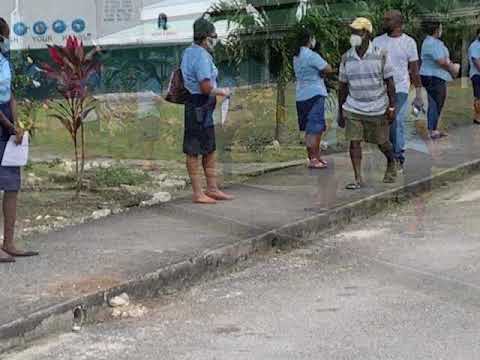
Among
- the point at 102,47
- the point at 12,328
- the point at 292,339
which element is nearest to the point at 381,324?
the point at 292,339

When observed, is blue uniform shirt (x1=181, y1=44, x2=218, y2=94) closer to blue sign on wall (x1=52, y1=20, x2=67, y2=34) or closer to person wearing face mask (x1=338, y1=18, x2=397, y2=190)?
person wearing face mask (x1=338, y1=18, x2=397, y2=190)

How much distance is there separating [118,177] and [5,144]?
3.18 m

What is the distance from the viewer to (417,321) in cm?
512

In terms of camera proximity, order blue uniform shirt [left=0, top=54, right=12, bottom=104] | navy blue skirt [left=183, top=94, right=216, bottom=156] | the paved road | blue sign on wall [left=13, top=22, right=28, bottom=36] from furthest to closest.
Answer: blue sign on wall [left=13, top=22, right=28, bottom=36] < navy blue skirt [left=183, top=94, right=216, bottom=156] < blue uniform shirt [left=0, top=54, right=12, bottom=104] < the paved road

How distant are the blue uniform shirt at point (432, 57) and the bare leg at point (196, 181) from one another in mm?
4896

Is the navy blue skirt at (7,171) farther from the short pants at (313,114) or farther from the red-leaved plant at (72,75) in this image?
the short pants at (313,114)

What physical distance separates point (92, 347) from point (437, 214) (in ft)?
14.1

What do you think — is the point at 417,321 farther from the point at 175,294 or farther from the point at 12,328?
the point at 12,328

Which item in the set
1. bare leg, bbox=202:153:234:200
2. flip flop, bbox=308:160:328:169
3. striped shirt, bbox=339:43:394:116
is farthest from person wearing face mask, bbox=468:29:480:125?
bare leg, bbox=202:153:234:200

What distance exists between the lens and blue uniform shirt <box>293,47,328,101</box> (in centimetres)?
952

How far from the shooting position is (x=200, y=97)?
7.71m

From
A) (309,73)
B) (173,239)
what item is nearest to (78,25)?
(309,73)

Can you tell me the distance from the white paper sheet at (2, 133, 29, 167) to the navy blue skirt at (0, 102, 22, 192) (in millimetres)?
26

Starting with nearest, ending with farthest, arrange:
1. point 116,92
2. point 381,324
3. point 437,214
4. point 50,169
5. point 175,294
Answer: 1. point 381,324
2. point 175,294
3. point 437,214
4. point 50,169
5. point 116,92
